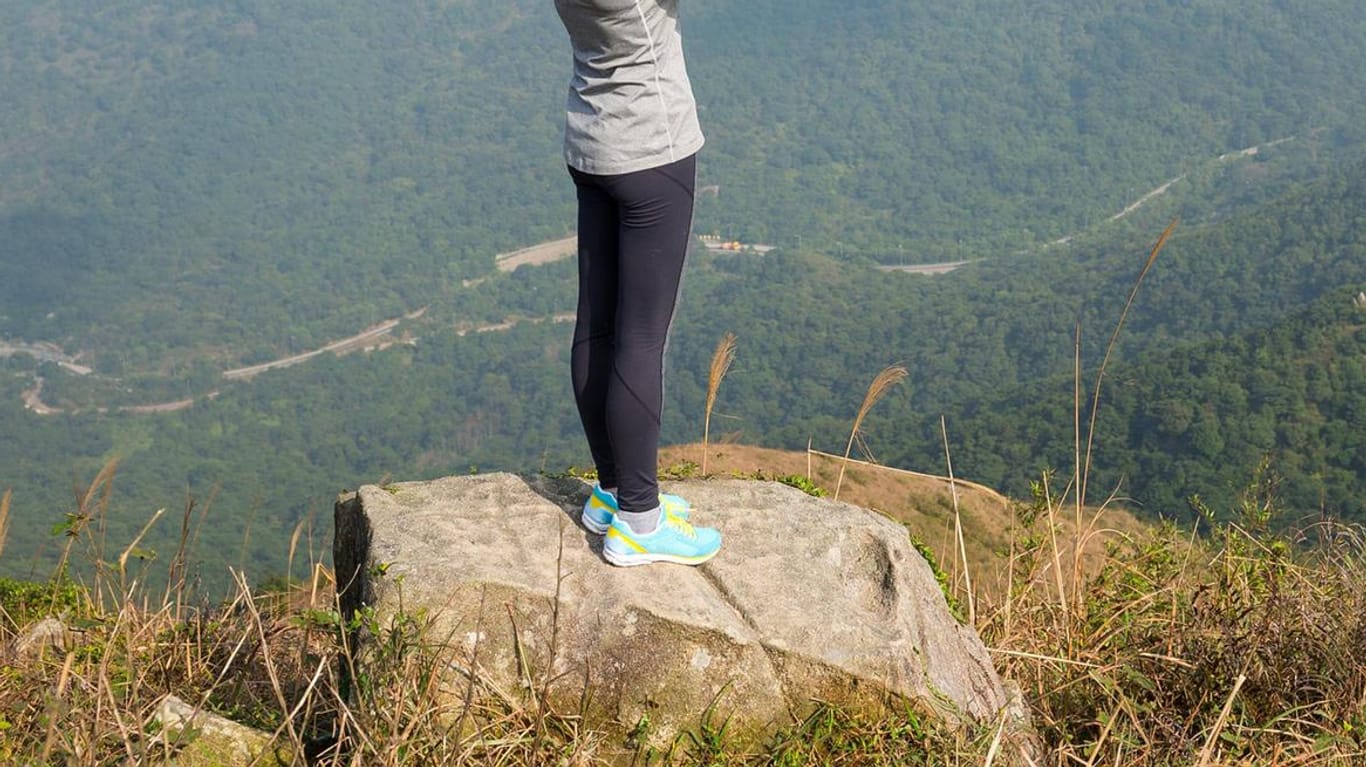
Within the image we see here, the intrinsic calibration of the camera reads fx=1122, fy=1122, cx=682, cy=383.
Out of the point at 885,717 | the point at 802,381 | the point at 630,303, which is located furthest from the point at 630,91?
the point at 802,381

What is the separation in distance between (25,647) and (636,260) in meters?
1.87

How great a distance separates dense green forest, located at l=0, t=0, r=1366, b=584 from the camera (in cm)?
3806

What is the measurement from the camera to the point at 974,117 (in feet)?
438

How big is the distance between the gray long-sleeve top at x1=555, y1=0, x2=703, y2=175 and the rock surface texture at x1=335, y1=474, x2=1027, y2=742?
888mm

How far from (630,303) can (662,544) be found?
64cm

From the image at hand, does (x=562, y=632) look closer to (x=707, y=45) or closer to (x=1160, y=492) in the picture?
(x=1160, y=492)

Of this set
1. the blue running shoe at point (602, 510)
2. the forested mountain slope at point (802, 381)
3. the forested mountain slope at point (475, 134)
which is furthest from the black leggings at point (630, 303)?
the forested mountain slope at point (475, 134)

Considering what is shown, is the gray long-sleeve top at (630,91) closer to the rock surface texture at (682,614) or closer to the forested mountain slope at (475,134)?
the rock surface texture at (682,614)

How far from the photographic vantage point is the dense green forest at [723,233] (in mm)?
38062

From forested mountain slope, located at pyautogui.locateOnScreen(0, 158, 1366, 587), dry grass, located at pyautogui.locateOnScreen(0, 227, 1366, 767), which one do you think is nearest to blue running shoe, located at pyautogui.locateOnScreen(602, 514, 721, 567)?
dry grass, located at pyautogui.locateOnScreen(0, 227, 1366, 767)

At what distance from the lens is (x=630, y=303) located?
2797 mm

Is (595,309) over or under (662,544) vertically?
over

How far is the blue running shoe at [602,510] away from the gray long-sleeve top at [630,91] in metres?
0.93

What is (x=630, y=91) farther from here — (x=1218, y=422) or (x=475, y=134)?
(x=475, y=134)
